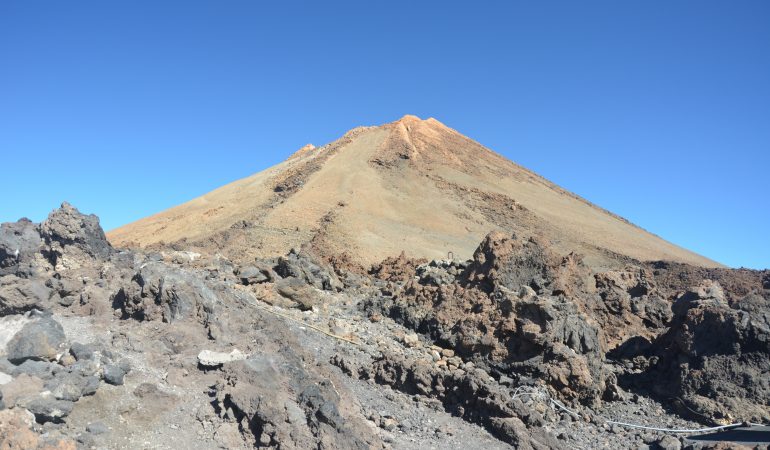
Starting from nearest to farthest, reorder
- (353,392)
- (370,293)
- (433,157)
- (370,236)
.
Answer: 1. (353,392)
2. (370,293)
3. (370,236)
4. (433,157)

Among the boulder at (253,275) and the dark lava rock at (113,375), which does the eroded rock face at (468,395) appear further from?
the boulder at (253,275)

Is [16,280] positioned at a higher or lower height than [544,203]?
lower

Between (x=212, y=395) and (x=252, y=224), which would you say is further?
(x=252, y=224)

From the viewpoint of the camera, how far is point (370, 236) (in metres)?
26.1

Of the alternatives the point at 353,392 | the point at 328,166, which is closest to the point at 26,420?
the point at 353,392

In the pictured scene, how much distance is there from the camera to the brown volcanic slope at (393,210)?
25750mm

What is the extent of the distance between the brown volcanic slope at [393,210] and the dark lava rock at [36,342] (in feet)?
48.4

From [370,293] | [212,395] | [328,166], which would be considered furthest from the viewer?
[328,166]

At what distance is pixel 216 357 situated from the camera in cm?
703

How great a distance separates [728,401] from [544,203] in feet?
98.3

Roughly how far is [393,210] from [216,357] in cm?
2375

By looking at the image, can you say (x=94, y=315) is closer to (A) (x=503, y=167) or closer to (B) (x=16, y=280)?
(B) (x=16, y=280)

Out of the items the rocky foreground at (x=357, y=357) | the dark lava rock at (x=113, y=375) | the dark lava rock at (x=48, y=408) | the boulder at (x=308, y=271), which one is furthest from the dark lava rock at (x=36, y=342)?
the boulder at (x=308, y=271)

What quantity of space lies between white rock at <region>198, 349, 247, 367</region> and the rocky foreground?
3 centimetres
